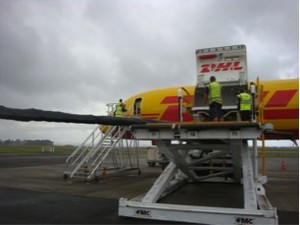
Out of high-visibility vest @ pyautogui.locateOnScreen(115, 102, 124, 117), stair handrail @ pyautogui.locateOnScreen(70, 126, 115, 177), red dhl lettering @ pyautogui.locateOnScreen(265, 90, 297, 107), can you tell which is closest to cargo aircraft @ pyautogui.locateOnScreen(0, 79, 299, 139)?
red dhl lettering @ pyautogui.locateOnScreen(265, 90, 297, 107)

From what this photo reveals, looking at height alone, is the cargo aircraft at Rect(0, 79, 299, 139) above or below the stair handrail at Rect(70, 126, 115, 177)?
above

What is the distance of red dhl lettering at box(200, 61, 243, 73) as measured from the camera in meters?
12.1

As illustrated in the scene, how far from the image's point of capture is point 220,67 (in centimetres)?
1228

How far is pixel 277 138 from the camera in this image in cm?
1784

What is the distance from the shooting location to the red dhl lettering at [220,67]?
12117 millimetres

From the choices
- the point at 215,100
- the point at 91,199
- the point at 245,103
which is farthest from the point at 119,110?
the point at 245,103

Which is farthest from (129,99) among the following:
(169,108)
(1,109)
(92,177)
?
(1,109)

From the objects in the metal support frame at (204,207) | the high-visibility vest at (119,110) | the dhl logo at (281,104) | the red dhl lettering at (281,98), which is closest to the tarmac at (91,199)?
the metal support frame at (204,207)

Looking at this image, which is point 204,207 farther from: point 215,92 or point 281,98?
point 281,98

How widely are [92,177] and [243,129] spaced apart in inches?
374

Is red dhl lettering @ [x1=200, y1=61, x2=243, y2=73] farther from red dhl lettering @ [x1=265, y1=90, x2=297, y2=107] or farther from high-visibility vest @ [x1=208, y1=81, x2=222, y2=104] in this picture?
red dhl lettering @ [x1=265, y1=90, x2=297, y2=107]

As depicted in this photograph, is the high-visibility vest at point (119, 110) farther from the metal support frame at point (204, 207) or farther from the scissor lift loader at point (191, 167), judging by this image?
the metal support frame at point (204, 207)

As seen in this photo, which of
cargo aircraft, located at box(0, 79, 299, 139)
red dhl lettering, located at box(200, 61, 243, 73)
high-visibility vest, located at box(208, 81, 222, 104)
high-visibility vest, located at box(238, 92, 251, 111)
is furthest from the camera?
red dhl lettering, located at box(200, 61, 243, 73)

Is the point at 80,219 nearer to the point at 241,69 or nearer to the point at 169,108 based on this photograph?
the point at 241,69
